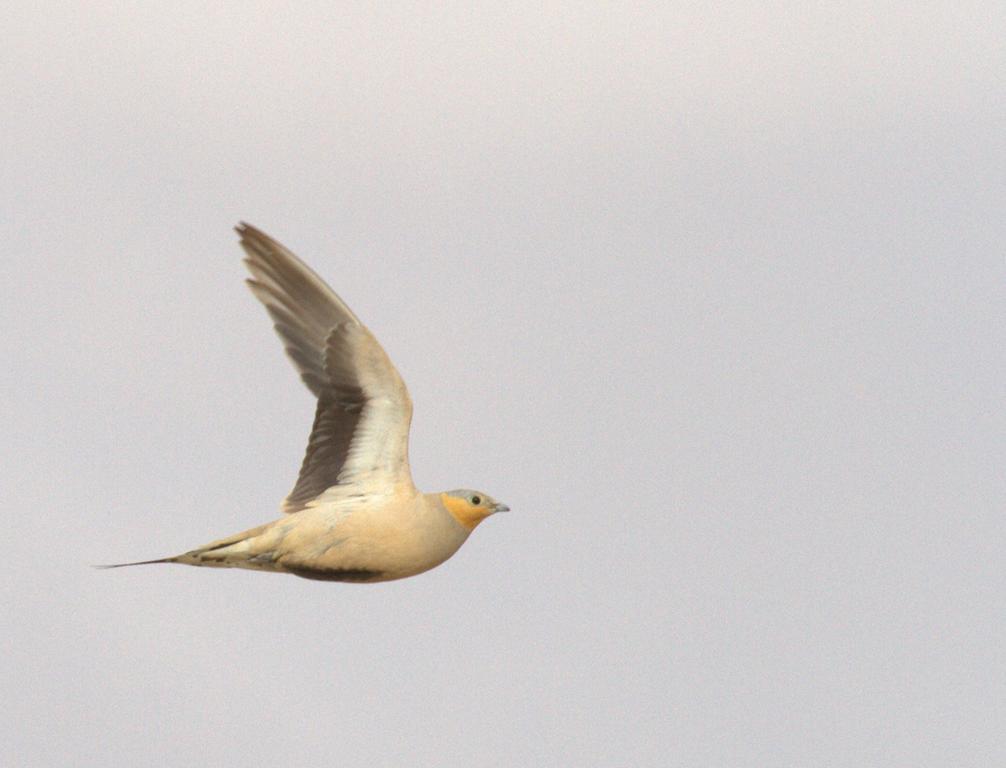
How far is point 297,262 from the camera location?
17047 mm

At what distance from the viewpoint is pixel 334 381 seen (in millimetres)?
16969

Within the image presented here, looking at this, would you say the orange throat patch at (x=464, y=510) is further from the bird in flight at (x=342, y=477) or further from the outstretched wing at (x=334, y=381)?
the outstretched wing at (x=334, y=381)

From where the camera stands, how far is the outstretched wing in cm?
1675

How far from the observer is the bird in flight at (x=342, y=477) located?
16266 mm

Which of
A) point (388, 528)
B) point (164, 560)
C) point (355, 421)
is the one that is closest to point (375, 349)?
point (355, 421)

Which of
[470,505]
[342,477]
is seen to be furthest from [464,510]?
[342,477]

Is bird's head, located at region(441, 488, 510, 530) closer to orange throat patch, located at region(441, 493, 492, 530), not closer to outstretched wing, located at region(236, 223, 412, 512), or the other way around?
orange throat patch, located at region(441, 493, 492, 530)

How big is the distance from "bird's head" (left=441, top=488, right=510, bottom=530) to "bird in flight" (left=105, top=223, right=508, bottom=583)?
1 centimetres

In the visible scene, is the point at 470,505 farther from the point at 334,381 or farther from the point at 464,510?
the point at 334,381

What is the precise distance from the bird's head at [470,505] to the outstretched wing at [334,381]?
596mm

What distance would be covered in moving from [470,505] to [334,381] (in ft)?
7.55

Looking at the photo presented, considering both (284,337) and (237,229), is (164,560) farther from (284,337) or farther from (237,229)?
(237,229)

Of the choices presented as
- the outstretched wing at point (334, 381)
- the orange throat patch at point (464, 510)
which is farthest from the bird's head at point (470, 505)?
the outstretched wing at point (334, 381)

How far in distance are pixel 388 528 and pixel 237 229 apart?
4286 mm
